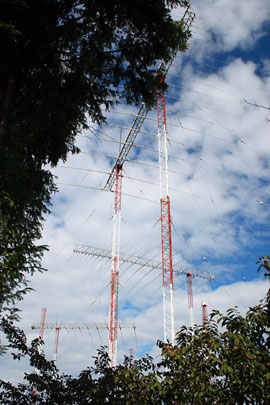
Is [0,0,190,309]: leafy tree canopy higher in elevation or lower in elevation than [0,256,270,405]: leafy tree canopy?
higher

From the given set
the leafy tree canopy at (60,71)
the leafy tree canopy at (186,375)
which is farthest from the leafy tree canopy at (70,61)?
the leafy tree canopy at (186,375)

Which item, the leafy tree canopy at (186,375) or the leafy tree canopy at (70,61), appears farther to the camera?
the leafy tree canopy at (70,61)

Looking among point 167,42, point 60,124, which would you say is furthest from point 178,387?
point 167,42

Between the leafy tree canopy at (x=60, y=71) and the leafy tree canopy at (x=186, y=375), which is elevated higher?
the leafy tree canopy at (x=60, y=71)

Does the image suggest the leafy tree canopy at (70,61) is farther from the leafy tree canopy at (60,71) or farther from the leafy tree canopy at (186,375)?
the leafy tree canopy at (186,375)

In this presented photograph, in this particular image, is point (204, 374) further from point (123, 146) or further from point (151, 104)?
point (123, 146)

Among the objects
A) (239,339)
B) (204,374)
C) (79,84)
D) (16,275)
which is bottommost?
(204,374)

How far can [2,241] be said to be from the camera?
5.05 metres

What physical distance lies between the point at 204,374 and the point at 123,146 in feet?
74.5

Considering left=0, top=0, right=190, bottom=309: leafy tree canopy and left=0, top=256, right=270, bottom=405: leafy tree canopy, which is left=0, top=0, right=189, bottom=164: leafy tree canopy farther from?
left=0, top=256, right=270, bottom=405: leafy tree canopy

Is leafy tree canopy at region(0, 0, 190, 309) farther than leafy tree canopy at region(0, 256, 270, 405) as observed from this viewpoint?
Yes

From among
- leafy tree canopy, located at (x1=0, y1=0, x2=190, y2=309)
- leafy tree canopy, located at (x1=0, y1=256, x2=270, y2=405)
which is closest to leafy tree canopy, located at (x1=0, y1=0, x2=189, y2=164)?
leafy tree canopy, located at (x1=0, y1=0, x2=190, y2=309)

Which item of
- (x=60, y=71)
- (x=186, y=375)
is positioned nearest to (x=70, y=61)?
(x=60, y=71)

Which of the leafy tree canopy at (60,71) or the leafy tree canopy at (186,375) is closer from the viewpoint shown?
the leafy tree canopy at (186,375)
